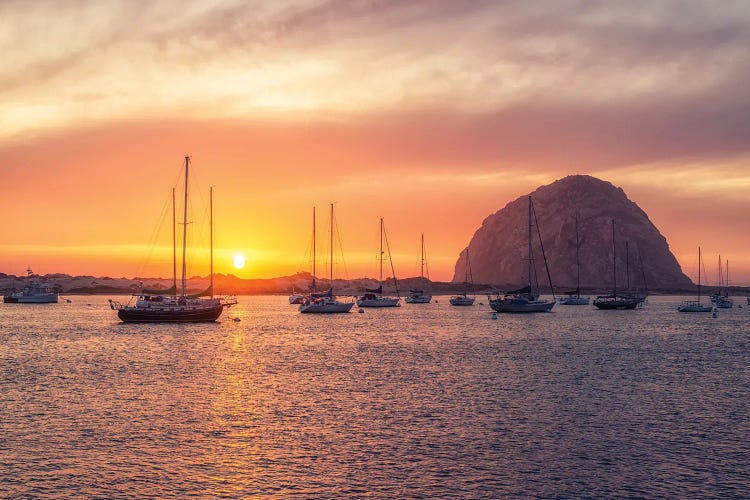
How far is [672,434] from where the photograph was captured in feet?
105

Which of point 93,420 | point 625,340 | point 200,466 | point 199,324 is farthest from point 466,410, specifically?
point 199,324

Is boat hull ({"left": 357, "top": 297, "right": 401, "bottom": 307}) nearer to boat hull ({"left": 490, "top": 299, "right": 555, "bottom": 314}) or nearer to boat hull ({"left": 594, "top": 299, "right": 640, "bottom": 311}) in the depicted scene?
boat hull ({"left": 490, "top": 299, "right": 555, "bottom": 314})

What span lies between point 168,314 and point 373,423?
7423cm

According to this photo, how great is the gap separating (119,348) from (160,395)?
34.3 metres

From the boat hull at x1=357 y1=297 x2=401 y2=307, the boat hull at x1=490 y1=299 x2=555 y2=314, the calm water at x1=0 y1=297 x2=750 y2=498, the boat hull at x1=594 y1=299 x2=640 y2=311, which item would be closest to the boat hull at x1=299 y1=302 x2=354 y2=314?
the boat hull at x1=357 y1=297 x2=401 y2=307

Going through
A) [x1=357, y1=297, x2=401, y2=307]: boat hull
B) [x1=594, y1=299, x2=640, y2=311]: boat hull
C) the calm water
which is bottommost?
the calm water

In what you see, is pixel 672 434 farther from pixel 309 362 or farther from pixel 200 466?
pixel 309 362

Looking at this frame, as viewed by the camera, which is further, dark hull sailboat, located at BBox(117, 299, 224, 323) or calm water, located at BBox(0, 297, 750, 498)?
dark hull sailboat, located at BBox(117, 299, 224, 323)

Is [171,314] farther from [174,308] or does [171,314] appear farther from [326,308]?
[326,308]

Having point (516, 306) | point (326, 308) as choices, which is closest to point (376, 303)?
point (326, 308)

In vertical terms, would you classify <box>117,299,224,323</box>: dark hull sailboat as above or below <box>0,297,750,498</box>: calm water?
above

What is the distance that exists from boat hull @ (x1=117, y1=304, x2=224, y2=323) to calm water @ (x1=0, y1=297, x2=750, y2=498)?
32.7 metres

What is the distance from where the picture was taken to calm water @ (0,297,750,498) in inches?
966

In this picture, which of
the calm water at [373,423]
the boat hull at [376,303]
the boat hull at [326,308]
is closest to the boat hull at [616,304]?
the boat hull at [376,303]
